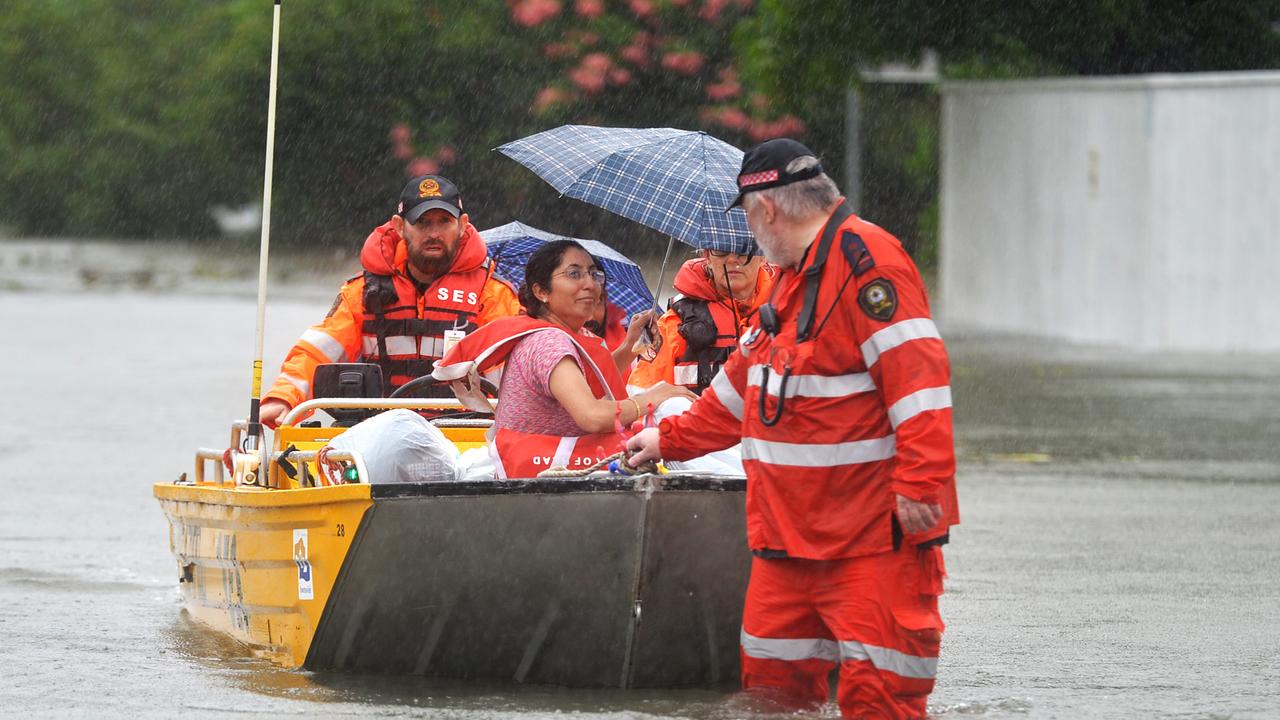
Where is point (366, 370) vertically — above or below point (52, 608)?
above

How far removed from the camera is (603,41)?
31781mm

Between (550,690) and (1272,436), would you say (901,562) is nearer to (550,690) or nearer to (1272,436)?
(550,690)

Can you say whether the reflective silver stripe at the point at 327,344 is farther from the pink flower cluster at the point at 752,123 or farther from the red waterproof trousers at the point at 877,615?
the pink flower cluster at the point at 752,123

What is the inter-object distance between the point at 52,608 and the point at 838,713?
14.6 feet

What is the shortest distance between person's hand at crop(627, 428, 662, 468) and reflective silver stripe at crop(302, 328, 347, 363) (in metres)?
3.05

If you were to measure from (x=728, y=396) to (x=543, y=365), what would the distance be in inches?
30.7

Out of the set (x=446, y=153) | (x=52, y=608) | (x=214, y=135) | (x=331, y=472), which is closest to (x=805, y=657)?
(x=331, y=472)

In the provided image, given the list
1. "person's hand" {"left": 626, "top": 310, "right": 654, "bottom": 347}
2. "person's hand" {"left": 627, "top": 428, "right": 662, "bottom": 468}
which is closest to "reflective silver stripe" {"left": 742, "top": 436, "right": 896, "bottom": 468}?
"person's hand" {"left": 627, "top": 428, "right": 662, "bottom": 468}

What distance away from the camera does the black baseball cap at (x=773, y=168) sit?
6.02 metres

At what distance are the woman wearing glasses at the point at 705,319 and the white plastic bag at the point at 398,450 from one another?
1538 mm

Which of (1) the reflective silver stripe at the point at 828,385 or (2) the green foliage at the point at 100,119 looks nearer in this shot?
(1) the reflective silver stripe at the point at 828,385

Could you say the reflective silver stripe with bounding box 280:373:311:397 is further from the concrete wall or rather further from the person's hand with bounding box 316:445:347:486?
the concrete wall

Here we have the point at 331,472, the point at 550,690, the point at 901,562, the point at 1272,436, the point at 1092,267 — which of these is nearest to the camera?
the point at 901,562

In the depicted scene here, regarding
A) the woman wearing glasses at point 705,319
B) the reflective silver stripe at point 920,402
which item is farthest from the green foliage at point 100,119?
the reflective silver stripe at point 920,402
